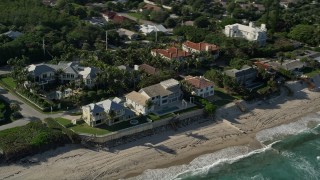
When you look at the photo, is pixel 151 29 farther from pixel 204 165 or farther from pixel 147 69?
pixel 204 165

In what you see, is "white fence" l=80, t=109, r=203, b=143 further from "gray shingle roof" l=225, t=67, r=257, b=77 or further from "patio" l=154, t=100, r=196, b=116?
"gray shingle roof" l=225, t=67, r=257, b=77

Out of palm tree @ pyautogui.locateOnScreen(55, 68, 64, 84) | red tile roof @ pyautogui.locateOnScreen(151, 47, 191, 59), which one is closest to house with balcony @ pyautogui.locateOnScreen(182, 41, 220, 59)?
red tile roof @ pyautogui.locateOnScreen(151, 47, 191, 59)

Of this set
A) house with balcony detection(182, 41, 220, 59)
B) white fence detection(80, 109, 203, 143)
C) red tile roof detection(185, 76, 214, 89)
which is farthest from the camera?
house with balcony detection(182, 41, 220, 59)

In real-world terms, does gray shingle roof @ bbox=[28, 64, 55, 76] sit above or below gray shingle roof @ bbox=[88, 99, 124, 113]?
above

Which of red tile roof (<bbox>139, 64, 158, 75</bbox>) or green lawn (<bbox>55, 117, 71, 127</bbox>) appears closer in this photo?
green lawn (<bbox>55, 117, 71, 127</bbox>)

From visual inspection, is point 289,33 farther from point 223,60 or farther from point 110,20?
point 110,20

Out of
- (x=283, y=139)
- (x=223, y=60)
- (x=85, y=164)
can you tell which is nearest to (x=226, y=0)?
(x=223, y=60)
